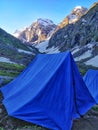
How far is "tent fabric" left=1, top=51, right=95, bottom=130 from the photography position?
1163 cm

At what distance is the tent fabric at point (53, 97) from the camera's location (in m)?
11.6

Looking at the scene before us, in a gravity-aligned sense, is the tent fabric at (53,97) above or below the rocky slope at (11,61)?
below

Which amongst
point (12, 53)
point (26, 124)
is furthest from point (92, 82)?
point (12, 53)

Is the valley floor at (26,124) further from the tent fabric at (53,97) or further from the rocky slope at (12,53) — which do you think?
the rocky slope at (12,53)

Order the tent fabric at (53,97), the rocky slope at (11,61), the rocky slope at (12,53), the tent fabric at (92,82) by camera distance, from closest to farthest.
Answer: the tent fabric at (53,97), the tent fabric at (92,82), the rocky slope at (11,61), the rocky slope at (12,53)

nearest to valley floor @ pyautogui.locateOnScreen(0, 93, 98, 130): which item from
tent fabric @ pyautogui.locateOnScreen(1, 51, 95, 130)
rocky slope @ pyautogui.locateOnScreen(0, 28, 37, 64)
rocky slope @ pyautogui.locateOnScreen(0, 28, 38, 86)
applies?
tent fabric @ pyautogui.locateOnScreen(1, 51, 95, 130)

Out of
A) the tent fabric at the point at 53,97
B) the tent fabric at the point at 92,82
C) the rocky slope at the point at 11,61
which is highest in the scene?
the rocky slope at the point at 11,61

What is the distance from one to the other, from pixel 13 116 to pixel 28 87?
2365 millimetres

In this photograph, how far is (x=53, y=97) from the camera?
12.2m

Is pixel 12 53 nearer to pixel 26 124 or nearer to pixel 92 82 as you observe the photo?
pixel 92 82

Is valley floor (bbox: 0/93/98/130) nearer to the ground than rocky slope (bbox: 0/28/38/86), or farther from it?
nearer to the ground

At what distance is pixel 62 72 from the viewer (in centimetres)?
1301

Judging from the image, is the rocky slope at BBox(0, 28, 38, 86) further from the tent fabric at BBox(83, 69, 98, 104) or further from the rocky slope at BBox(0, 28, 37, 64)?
the tent fabric at BBox(83, 69, 98, 104)

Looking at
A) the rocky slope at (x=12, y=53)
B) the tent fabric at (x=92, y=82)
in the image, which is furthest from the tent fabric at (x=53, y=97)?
the rocky slope at (x=12, y=53)
